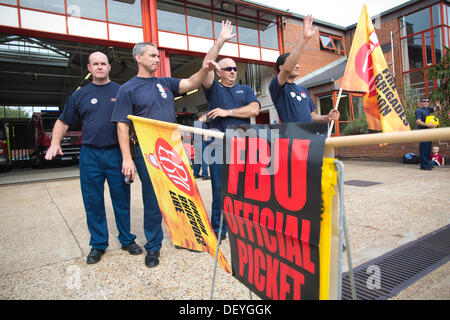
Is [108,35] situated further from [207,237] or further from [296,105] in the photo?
[207,237]

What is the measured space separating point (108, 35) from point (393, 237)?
1143cm

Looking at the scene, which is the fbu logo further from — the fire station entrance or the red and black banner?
the fire station entrance

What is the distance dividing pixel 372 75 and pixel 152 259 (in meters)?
3.05

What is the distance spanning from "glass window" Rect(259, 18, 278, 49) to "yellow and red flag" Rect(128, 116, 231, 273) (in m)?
14.3

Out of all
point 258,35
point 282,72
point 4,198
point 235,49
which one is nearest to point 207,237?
point 282,72

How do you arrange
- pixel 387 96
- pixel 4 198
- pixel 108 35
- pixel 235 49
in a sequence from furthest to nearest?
pixel 235 49 < pixel 108 35 < pixel 4 198 < pixel 387 96

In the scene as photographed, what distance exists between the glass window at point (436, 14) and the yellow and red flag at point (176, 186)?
62.8ft

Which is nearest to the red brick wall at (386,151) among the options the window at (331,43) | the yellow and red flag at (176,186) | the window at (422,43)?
the window at (422,43)

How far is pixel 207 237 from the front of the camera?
5.66 feet

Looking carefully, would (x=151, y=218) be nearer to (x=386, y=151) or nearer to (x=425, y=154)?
(x=425, y=154)

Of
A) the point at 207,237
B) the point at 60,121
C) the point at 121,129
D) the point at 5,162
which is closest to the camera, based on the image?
A: the point at 207,237

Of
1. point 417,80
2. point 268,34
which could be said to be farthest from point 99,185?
point 417,80

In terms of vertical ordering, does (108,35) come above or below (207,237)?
above

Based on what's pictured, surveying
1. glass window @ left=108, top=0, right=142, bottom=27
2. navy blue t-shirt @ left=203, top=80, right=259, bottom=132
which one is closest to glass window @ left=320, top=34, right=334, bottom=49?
glass window @ left=108, top=0, right=142, bottom=27
